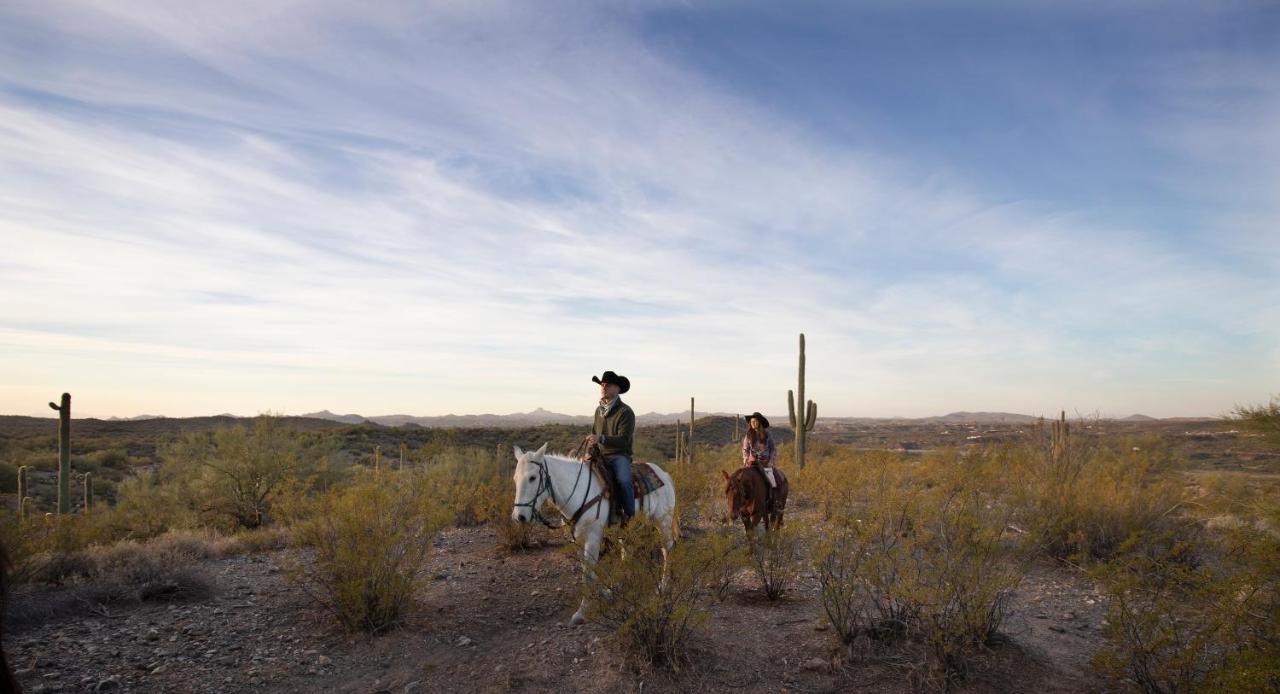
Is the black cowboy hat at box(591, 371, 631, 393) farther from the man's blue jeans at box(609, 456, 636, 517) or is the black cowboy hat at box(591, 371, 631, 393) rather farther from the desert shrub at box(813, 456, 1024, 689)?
the desert shrub at box(813, 456, 1024, 689)

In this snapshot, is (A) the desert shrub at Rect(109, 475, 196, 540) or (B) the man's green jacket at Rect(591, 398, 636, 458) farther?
(A) the desert shrub at Rect(109, 475, 196, 540)

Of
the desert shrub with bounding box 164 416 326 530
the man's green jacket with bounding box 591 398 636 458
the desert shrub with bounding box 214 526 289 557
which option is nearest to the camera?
the man's green jacket with bounding box 591 398 636 458

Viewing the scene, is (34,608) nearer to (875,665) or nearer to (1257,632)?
(875,665)

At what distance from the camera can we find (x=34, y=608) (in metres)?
6.65

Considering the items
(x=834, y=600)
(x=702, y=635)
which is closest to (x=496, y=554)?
(x=702, y=635)

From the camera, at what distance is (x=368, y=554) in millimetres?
6582

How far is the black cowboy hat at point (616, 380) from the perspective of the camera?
822 cm

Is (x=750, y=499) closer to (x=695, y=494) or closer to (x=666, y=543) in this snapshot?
(x=666, y=543)

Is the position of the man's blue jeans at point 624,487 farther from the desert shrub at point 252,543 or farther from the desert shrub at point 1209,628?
the desert shrub at point 252,543

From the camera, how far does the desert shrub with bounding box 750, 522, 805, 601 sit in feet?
23.7

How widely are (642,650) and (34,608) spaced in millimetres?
6177

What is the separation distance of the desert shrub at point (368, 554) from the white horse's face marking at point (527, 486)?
0.94 m

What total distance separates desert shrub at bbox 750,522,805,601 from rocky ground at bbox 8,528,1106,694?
0.19m

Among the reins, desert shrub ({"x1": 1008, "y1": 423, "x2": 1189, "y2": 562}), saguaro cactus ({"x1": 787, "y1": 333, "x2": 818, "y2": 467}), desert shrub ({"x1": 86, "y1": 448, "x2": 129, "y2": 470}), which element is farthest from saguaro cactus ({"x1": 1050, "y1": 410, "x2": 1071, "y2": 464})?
desert shrub ({"x1": 86, "y1": 448, "x2": 129, "y2": 470})
